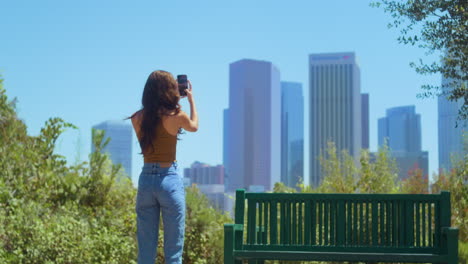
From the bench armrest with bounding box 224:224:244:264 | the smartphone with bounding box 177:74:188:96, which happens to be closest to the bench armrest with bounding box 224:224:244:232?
the bench armrest with bounding box 224:224:244:264

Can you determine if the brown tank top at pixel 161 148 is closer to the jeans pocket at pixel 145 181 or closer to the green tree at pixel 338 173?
the jeans pocket at pixel 145 181

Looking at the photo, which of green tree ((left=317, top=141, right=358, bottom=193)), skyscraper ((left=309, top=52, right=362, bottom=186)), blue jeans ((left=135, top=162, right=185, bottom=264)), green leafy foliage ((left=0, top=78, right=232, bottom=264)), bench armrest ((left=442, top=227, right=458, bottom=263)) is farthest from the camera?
skyscraper ((left=309, top=52, right=362, bottom=186))

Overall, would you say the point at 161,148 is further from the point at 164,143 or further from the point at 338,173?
the point at 338,173

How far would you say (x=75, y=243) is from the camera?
6.03 m

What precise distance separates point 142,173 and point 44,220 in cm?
325

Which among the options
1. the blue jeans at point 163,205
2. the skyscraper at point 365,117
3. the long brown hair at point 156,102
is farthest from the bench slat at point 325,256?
the skyscraper at point 365,117

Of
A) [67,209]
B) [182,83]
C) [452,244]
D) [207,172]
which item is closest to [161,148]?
[182,83]

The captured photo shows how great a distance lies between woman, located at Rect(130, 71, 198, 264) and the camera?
355 cm

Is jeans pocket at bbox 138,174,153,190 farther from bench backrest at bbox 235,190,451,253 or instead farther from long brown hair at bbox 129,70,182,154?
bench backrest at bbox 235,190,451,253

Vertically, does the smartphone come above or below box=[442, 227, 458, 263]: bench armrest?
above

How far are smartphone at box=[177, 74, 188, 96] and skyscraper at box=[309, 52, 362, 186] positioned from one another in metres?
146

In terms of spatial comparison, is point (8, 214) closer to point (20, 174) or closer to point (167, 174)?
point (20, 174)

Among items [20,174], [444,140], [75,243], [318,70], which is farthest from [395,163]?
[444,140]

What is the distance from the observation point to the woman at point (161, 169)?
3549 millimetres
